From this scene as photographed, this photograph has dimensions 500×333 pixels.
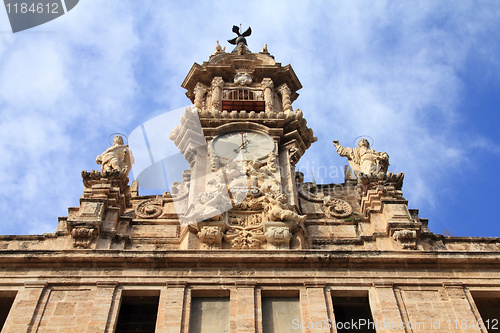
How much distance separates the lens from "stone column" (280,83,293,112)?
29394 mm

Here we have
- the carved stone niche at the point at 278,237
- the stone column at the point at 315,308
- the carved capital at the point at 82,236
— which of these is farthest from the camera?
the carved stone niche at the point at 278,237

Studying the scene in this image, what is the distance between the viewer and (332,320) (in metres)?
18.2

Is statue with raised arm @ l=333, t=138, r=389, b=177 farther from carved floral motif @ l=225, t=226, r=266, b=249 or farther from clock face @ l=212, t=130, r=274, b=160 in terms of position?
carved floral motif @ l=225, t=226, r=266, b=249

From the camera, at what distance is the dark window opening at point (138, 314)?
18.8m

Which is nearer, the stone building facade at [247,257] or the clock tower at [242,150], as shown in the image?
the stone building facade at [247,257]

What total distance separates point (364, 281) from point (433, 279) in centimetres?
184

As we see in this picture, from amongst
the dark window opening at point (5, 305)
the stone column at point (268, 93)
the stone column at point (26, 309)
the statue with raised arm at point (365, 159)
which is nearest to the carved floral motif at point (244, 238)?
the statue with raised arm at point (365, 159)

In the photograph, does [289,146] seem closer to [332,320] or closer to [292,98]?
[292,98]

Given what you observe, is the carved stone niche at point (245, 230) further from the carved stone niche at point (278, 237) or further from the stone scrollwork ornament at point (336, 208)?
the stone scrollwork ornament at point (336, 208)

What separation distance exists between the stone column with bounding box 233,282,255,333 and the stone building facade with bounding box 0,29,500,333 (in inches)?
1.2

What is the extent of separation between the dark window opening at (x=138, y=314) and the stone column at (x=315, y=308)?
3828mm

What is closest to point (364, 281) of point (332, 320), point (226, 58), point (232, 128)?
point (332, 320)

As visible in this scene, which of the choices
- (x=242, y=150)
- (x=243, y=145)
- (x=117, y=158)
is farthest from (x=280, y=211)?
(x=117, y=158)

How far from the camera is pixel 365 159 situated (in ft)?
82.7
